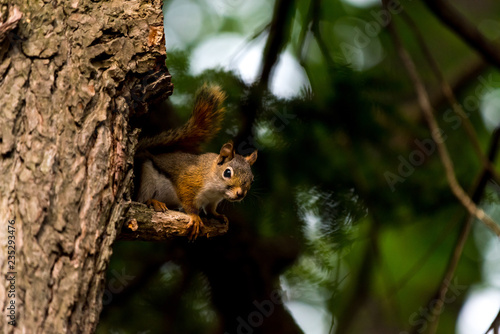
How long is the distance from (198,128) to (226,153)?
0.18m

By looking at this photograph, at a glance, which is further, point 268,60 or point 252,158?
point 268,60

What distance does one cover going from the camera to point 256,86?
7.91ft

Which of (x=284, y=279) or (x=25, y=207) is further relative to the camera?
(x=284, y=279)

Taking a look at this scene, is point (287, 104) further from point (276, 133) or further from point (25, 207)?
point (25, 207)

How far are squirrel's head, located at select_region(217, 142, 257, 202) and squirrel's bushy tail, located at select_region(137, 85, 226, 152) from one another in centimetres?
11

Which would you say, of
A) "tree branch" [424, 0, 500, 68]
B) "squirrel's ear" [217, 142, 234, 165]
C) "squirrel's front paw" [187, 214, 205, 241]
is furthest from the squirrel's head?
"tree branch" [424, 0, 500, 68]

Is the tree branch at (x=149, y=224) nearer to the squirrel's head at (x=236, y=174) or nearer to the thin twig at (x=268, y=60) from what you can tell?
the squirrel's head at (x=236, y=174)

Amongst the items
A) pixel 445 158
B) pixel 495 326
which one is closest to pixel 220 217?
pixel 445 158

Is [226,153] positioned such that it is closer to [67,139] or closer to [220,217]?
[220,217]

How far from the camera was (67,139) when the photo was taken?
1490mm

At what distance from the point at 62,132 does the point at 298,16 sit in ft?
7.52

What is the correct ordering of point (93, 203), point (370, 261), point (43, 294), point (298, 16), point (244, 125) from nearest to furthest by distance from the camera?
point (43, 294) < point (93, 203) < point (244, 125) < point (370, 261) < point (298, 16)

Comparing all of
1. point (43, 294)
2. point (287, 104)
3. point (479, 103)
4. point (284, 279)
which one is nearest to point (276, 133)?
point (287, 104)

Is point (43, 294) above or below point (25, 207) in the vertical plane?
below
